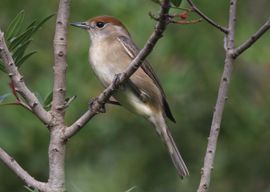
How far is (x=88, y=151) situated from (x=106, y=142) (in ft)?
0.57

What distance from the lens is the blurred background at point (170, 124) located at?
5680mm

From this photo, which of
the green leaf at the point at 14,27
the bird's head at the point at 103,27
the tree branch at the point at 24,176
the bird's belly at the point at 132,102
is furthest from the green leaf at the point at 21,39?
the bird's head at the point at 103,27

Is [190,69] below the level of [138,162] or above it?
above

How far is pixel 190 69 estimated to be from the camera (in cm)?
588

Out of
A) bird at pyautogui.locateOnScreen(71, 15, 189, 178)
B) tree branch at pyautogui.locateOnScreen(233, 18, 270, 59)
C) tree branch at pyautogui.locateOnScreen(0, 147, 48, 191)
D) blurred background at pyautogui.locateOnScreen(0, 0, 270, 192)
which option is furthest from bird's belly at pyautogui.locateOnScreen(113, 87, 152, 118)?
tree branch at pyautogui.locateOnScreen(0, 147, 48, 191)

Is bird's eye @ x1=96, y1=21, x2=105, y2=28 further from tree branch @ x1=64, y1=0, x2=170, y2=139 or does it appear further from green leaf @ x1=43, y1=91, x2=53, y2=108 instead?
tree branch @ x1=64, y1=0, x2=170, y2=139

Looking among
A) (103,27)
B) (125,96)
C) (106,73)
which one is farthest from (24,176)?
(103,27)

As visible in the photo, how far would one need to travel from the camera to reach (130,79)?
15.1 ft

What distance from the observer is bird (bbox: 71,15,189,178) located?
4423 mm

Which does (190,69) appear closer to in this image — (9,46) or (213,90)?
(213,90)

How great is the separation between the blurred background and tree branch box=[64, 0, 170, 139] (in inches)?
104

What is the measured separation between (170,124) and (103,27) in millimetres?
1045

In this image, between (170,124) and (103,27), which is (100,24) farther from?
(170,124)

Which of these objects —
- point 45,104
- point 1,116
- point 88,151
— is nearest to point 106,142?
point 88,151
